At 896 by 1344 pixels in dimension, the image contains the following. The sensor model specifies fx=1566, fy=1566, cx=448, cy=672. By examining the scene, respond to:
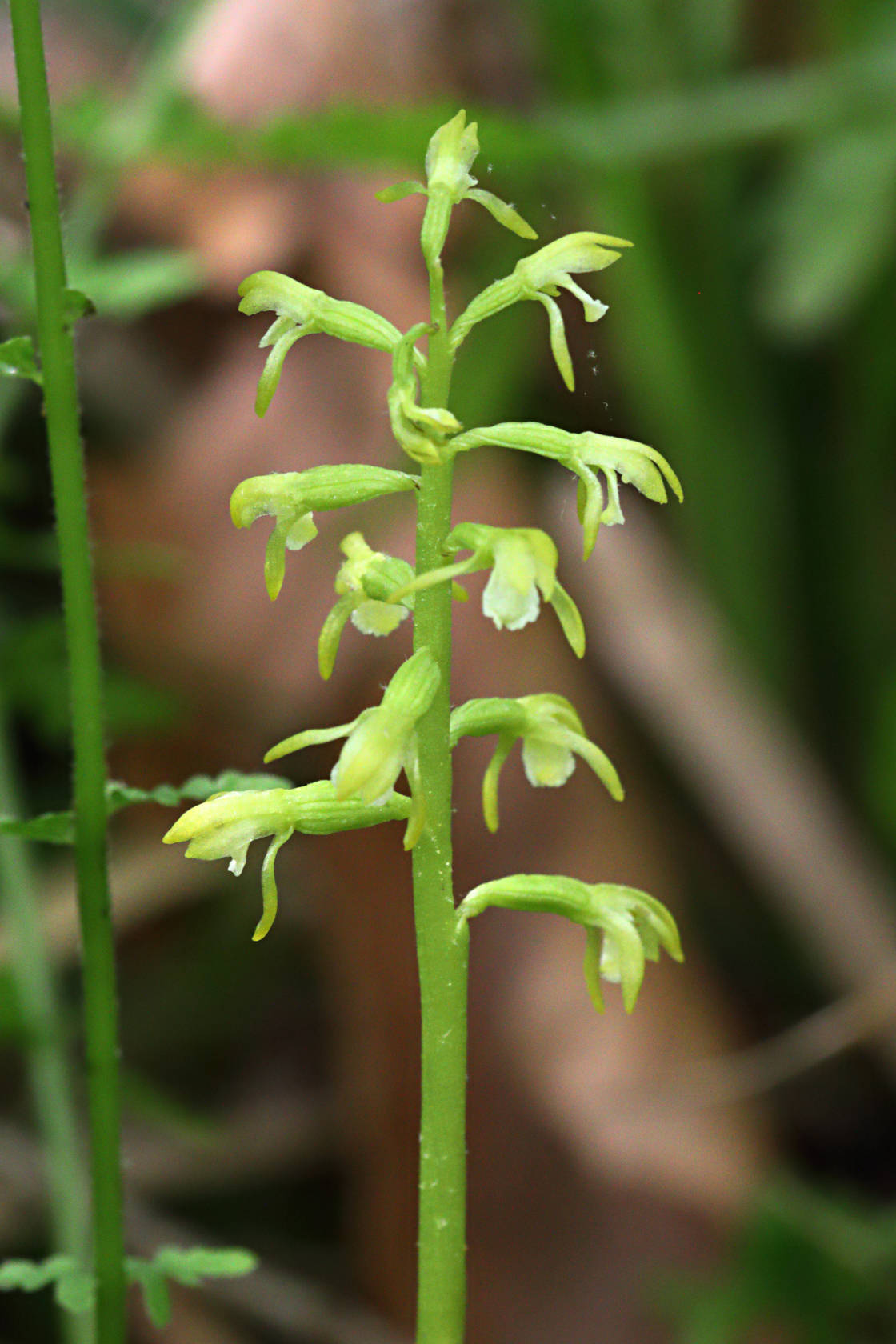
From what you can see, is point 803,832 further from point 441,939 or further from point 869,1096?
point 441,939

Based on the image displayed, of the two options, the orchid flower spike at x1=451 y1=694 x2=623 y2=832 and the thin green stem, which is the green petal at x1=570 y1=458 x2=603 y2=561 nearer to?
the orchid flower spike at x1=451 y1=694 x2=623 y2=832

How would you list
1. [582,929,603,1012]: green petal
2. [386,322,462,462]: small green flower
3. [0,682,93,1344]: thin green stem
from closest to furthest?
[386,322,462,462]: small green flower → [582,929,603,1012]: green petal → [0,682,93,1344]: thin green stem

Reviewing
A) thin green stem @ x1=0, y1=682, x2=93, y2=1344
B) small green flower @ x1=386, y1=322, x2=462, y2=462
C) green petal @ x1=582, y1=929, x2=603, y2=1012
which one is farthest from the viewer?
thin green stem @ x1=0, y1=682, x2=93, y2=1344

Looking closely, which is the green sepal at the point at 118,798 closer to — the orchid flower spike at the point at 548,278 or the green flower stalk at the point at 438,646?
the green flower stalk at the point at 438,646

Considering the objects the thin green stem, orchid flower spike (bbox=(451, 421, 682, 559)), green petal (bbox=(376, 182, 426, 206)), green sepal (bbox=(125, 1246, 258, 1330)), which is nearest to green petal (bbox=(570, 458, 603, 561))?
orchid flower spike (bbox=(451, 421, 682, 559))

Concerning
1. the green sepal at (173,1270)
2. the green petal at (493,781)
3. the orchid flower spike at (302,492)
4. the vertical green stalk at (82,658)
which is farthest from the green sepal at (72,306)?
the green sepal at (173,1270)
